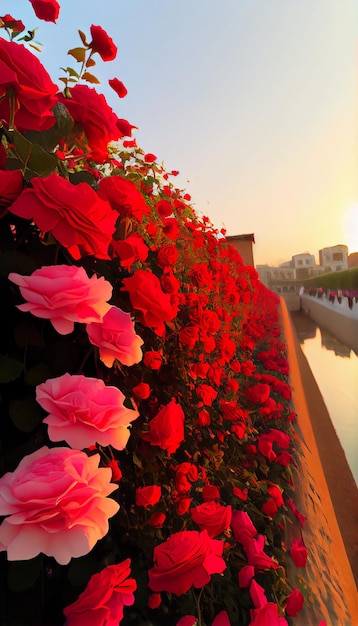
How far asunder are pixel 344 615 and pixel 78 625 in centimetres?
184

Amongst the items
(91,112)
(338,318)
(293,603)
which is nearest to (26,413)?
(91,112)

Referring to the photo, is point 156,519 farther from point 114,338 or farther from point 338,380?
point 338,380

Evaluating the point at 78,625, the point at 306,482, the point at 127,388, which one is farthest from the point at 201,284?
the point at 306,482

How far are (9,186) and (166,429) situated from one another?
21.1 inches

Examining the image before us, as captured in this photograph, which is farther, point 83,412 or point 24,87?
point 24,87

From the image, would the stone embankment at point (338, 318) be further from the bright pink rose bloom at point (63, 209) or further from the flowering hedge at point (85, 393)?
the bright pink rose bloom at point (63, 209)

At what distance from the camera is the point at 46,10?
2.78 ft

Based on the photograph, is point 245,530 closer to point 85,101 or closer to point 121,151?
point 85,101

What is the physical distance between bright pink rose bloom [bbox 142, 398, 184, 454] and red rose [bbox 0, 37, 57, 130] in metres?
0.57

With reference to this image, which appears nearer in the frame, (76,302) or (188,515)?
(76,302)

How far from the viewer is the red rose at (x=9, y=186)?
0.65 meters

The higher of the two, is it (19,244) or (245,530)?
(19,244)

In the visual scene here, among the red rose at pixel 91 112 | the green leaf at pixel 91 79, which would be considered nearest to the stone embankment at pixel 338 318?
the green leaf at pixel 91 79

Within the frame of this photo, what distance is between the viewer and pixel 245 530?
1.40 m
